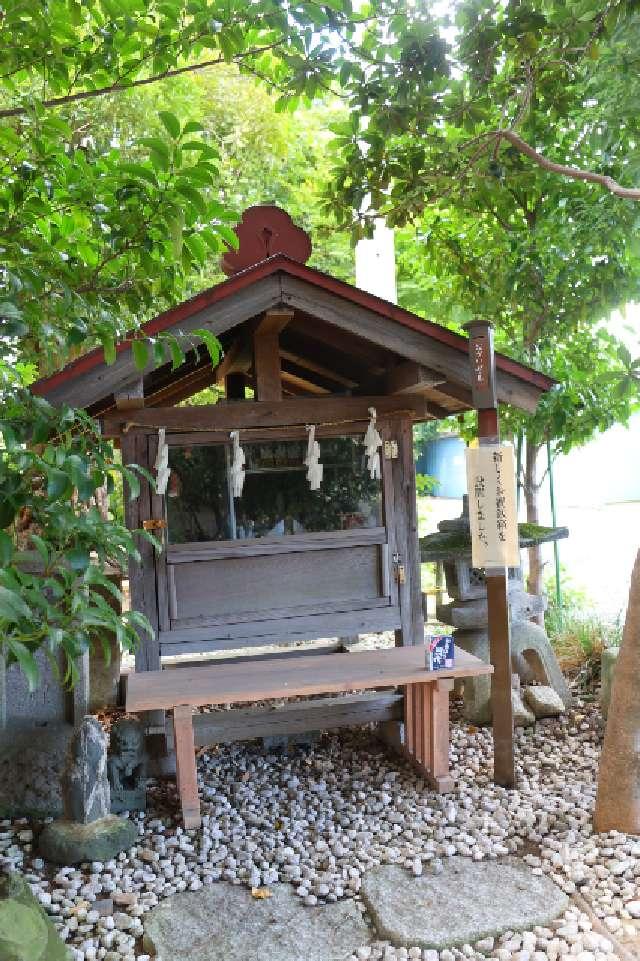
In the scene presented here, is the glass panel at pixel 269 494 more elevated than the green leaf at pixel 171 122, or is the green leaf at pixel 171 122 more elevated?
the green leaf at pixel 171 122

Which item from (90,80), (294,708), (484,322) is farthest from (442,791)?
(90,80)

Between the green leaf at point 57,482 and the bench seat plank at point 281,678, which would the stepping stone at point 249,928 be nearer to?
the bench seat plank at point 281,678

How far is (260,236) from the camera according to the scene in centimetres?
552

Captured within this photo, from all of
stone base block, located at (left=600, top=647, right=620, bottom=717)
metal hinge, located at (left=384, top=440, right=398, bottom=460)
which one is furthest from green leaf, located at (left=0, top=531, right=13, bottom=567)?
stone base block, located at (left=600, top=647, right=620, bottom=717)

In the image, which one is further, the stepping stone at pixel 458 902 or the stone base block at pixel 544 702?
the stone base block at pixel 544 702

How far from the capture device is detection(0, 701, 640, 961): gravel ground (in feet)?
11.5

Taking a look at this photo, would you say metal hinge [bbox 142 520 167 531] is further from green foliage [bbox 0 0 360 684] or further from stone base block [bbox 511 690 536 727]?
stone base block [bbox 511 690 536 727]

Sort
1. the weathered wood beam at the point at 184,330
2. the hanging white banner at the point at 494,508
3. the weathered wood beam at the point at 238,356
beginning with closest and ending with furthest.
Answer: the weathered wood beam at the point at 184,330
the hanging white banner at the point at 494,508
the weathered wood beam at the point at 238,356

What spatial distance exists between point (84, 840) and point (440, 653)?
2474 mm

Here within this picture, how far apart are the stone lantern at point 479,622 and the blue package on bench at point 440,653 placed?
1.45 meters

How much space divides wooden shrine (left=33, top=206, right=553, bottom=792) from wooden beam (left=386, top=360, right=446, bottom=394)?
0.01 m

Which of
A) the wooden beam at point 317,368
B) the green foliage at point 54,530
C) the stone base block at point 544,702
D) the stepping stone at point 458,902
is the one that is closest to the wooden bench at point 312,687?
the stepping stone at point 458,902

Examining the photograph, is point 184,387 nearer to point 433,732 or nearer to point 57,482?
point 433,732

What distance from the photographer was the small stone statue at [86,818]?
428 centimetres
